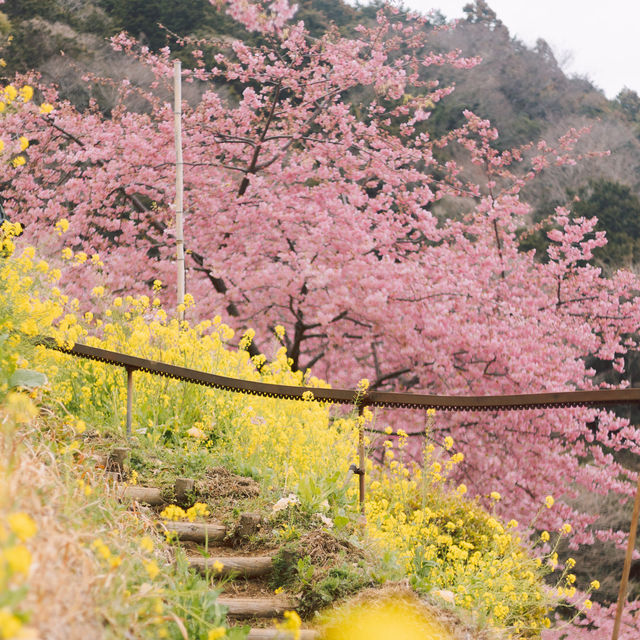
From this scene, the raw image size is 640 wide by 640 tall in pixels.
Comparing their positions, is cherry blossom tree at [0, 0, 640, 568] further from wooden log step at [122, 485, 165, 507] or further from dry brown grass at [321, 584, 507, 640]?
dry brown grass at [321, 584, 507, 640]

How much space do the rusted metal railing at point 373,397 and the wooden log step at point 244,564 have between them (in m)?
0.87

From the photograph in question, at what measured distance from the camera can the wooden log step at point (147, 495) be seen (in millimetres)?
4320

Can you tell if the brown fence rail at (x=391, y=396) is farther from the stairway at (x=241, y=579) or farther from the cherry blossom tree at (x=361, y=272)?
the cherry blossom tree at (x=361, y=272)

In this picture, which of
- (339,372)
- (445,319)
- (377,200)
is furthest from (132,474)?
(377,200)

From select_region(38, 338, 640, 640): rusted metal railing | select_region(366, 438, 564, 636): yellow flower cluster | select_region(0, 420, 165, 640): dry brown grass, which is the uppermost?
select_region(38, 338, 640, 640): rusted metal railing

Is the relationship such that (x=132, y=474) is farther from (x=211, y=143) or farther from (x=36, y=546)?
(x=211, y=143)

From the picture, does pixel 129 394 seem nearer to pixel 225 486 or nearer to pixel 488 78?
pixel 225 486

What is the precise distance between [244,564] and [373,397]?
1358mm

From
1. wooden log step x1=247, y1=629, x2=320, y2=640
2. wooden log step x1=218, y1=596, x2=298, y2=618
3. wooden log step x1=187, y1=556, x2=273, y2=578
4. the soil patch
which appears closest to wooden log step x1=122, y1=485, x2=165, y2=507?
the soil patch

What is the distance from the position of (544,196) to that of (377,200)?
393 inches

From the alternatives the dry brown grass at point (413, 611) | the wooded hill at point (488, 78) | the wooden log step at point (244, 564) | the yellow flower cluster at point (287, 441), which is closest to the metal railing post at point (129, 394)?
the yellow flower cluster at point (287, 441)

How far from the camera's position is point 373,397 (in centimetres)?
446

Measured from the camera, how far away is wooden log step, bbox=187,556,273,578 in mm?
3744

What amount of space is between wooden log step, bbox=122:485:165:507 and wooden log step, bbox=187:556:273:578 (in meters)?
0.70
